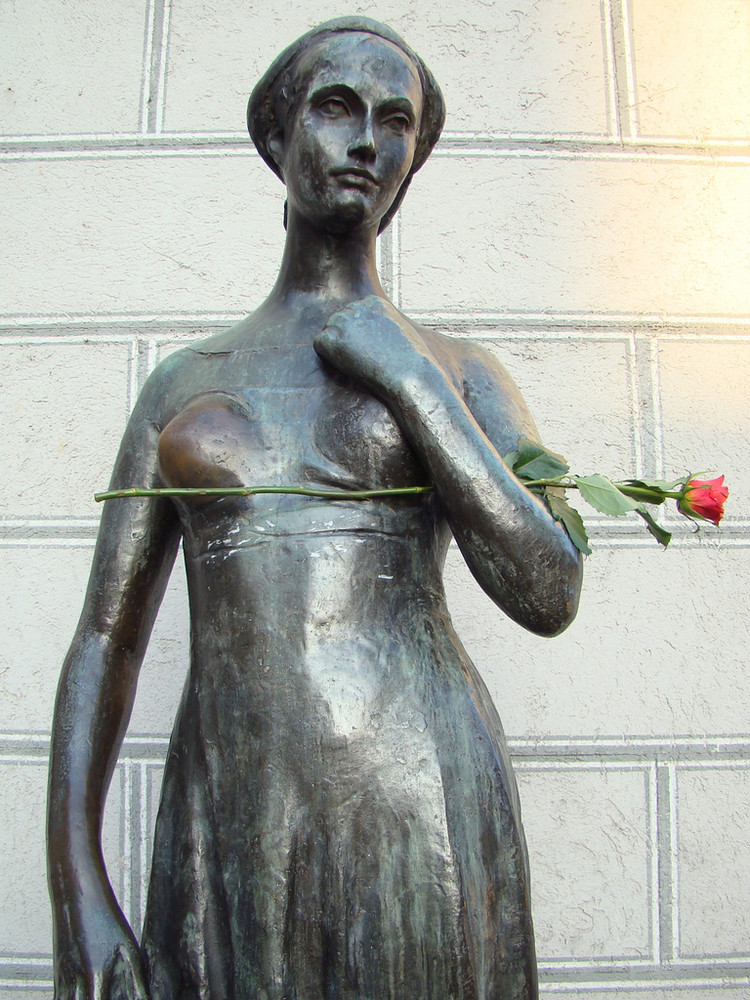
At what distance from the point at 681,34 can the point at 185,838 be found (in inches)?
108

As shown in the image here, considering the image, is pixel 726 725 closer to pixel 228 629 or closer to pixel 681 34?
pixel 228 629

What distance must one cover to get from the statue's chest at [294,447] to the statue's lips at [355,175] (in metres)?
0.29

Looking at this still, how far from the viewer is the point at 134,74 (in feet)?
10.1

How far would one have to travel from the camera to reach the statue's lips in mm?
1472

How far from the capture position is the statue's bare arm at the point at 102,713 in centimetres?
136

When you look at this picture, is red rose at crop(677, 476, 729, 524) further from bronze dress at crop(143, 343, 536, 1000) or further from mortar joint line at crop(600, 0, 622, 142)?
mortar joint line at crop(600, 0, 622, 142)

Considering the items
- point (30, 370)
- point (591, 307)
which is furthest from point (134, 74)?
point (591, 307)

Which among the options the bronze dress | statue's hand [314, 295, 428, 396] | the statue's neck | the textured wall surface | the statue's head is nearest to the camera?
the bronze dress

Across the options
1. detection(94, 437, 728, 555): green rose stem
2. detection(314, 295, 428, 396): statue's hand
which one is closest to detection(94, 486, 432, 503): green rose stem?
detection(94, 437, 728, 555): green rose stem

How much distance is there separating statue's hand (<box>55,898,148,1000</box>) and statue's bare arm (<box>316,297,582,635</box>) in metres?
0.63

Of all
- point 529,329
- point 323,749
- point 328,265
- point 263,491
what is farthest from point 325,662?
point 529,329

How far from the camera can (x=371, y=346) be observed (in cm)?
140

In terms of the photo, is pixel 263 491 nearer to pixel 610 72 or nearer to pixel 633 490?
pixel 633 490

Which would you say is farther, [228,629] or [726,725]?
[726,725]
